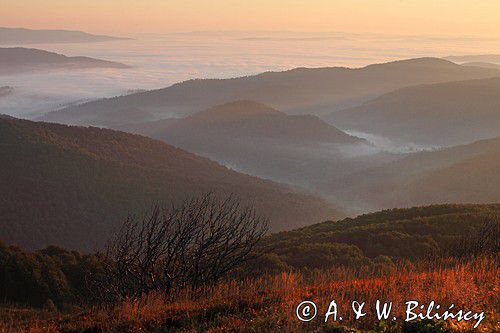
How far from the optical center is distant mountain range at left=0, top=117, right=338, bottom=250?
88.4 meters

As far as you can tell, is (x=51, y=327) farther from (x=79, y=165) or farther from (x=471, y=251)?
(x=79, y=165)

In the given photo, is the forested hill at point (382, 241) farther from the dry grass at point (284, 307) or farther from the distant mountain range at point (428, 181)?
the distant mountain range at point (428, 181)

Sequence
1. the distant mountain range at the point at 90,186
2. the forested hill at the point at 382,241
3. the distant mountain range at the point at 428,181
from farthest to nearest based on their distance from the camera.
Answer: the distant mountain range at the point at 428,181 → the distant mountain range at the point at 90,186 → the forested hill at the point at 382,241

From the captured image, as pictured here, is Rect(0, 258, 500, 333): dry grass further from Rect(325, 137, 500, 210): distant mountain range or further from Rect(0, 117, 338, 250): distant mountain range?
Rect(325, 137, 500, 210): distant mountain range

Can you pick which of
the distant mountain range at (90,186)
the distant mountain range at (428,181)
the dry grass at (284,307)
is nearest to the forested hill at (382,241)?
the dry grass at (284,307)

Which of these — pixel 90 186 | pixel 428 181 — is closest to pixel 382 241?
pixel 90 186

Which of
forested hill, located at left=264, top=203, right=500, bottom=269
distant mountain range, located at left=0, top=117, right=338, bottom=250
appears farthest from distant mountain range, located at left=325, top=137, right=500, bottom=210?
forested hill, located at left=264, top=203, right=500, bottom=269

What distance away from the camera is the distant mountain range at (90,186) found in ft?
290

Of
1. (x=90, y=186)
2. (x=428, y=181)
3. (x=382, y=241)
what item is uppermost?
(x=382, y=241)

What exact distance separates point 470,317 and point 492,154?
155406mm

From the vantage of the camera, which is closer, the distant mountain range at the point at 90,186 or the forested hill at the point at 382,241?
the forested hill at the point at 382,241

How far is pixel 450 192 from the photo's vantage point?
427 feet

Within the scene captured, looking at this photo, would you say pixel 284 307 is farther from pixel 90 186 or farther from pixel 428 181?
pixel 428 181

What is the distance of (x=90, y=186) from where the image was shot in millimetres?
102500
